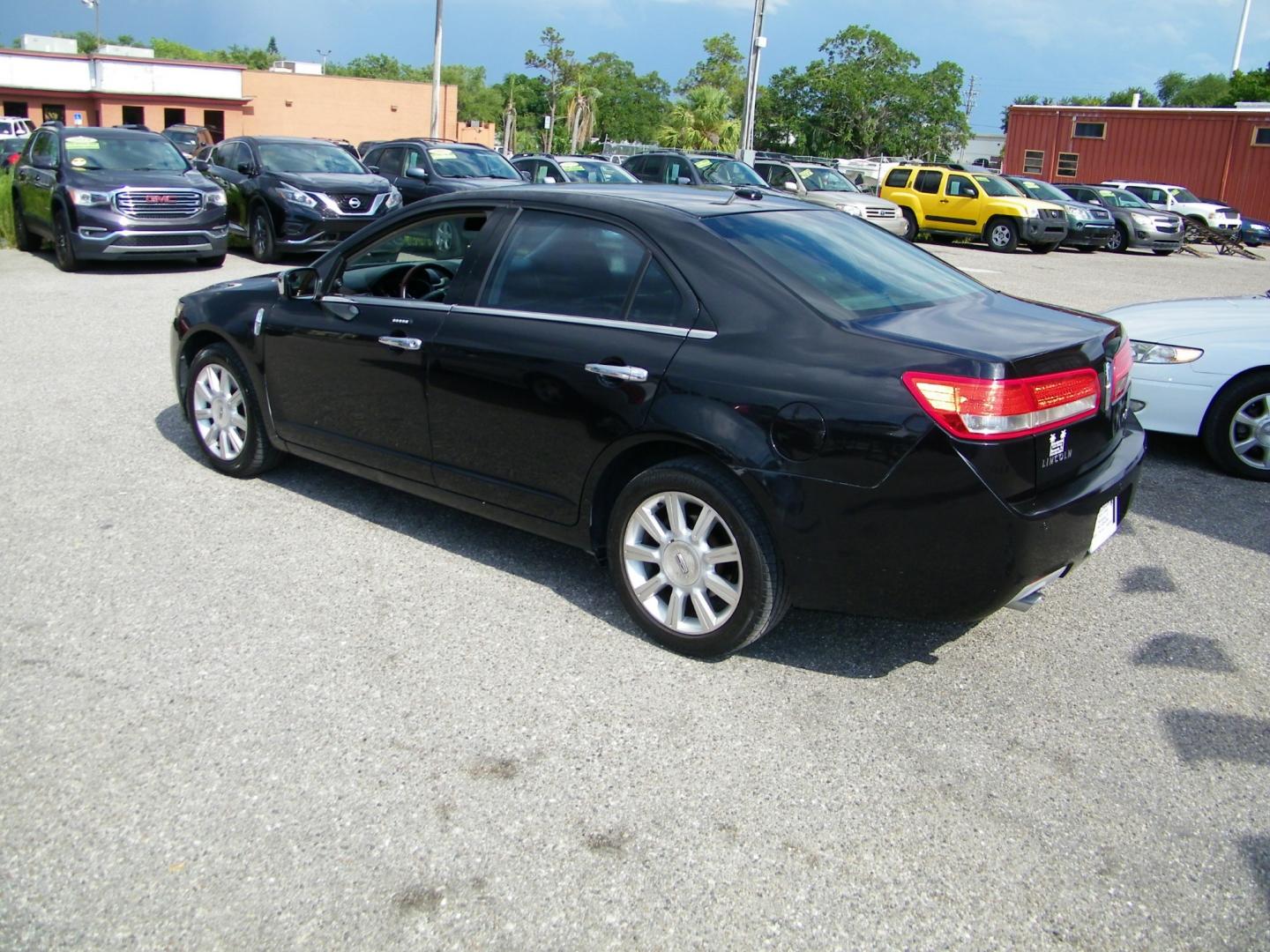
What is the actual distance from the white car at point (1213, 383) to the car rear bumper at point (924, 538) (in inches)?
127

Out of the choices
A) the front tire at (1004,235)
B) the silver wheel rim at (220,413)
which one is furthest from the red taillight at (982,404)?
the front tire at (1004,235)

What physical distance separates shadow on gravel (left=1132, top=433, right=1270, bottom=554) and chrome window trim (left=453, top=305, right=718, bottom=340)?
10.4ft

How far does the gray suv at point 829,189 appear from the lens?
22.8 m

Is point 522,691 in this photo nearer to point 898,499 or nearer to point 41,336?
point 898,499

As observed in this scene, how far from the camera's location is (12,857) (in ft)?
9.62

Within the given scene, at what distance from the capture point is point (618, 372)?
4.09m

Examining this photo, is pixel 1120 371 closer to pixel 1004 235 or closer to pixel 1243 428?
pixel 1243 428

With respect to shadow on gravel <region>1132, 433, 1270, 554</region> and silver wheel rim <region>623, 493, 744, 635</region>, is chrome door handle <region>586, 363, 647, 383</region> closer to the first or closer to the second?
silver wheel rim <region>623, 493, 744, 635</region>

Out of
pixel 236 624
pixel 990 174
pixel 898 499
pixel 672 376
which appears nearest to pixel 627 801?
pixel 898 499

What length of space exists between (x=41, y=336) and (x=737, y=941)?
30.4ft

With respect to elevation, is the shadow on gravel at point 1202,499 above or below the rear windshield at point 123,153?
below

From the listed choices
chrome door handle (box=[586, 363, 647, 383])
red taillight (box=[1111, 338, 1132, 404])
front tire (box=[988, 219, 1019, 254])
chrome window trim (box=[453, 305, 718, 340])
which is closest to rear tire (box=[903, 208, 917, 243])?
front tire (box=[988, 219, 1019, 254])

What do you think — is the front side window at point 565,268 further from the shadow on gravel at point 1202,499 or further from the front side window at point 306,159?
the front side window at point 306,159

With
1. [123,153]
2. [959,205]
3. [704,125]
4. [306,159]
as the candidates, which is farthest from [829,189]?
[704,125]
